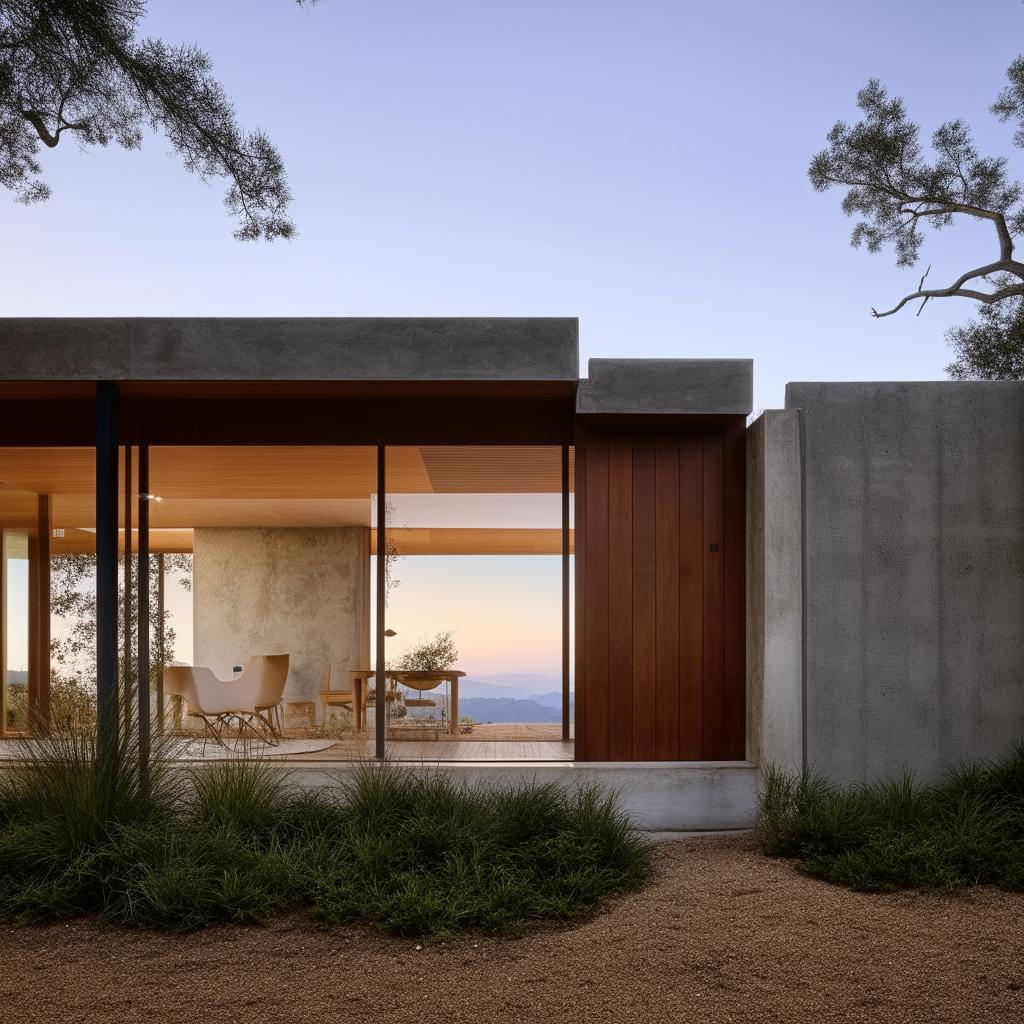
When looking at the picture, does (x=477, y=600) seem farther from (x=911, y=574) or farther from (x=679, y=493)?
(x=911, y=574)

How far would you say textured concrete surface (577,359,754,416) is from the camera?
6.44 m

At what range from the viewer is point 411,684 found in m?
7.55

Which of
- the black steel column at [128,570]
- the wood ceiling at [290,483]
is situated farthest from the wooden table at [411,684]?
the black steel column at [128,570]

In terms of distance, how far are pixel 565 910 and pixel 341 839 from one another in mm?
1339

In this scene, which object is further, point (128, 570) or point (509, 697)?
point (509, 697)

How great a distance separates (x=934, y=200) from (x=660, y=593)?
9.51m

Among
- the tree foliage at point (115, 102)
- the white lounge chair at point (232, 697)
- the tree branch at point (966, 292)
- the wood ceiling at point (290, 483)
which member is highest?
the tree branch at point (966, 292)

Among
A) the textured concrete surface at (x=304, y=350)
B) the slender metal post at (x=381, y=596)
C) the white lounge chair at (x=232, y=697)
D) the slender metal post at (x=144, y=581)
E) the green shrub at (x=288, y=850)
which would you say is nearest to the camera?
the green shrub at (x=288, y=850)

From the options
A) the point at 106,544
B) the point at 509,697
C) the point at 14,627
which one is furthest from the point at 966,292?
the point at 14,627

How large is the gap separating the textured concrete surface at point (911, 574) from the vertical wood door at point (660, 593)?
0.58m

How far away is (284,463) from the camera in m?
7.52

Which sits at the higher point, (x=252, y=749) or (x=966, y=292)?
(x=966, y=292)

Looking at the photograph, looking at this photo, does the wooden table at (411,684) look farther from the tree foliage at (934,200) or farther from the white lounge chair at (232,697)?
the tree foliage at (934,200)

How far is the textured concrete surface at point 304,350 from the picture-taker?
621 centimetres
